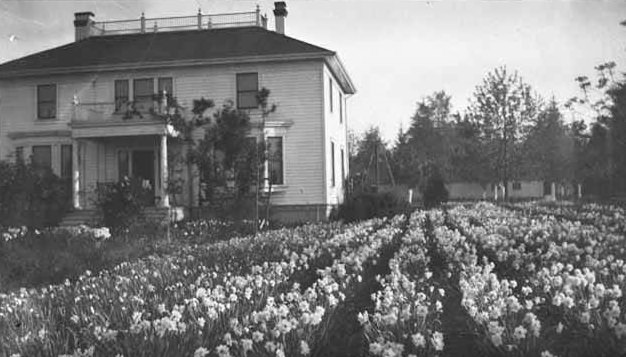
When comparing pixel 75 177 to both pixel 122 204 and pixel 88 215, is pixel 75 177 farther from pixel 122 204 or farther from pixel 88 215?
pixel 122 204

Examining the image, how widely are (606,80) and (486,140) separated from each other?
2512cm

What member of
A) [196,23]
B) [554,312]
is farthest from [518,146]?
[554,312]

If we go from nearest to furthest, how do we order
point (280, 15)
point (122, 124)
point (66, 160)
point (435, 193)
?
point (122, 124)
point (66, 160)
point (280, 15)
point (435, 193)

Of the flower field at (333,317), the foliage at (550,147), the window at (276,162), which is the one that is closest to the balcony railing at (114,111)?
the window at (276,162)

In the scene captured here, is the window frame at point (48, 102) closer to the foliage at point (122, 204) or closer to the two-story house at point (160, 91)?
the two-story house at point (160, 91)

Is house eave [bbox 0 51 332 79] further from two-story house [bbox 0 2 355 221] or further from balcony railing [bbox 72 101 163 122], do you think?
balcony railing [bbox 72 101 163 122]

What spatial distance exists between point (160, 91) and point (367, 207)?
25.7 feet

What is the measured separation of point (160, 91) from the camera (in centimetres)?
2058

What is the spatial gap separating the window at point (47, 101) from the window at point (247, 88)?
6704 millimetres

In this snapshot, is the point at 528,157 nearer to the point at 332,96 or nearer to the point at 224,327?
the point at 332,96

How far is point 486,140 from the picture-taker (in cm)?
3359

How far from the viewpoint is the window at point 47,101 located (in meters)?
22.2

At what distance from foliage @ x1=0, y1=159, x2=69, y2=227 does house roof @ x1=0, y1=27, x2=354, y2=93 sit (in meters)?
4.08

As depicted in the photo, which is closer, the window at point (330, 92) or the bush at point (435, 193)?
the window at point (330, 92)
